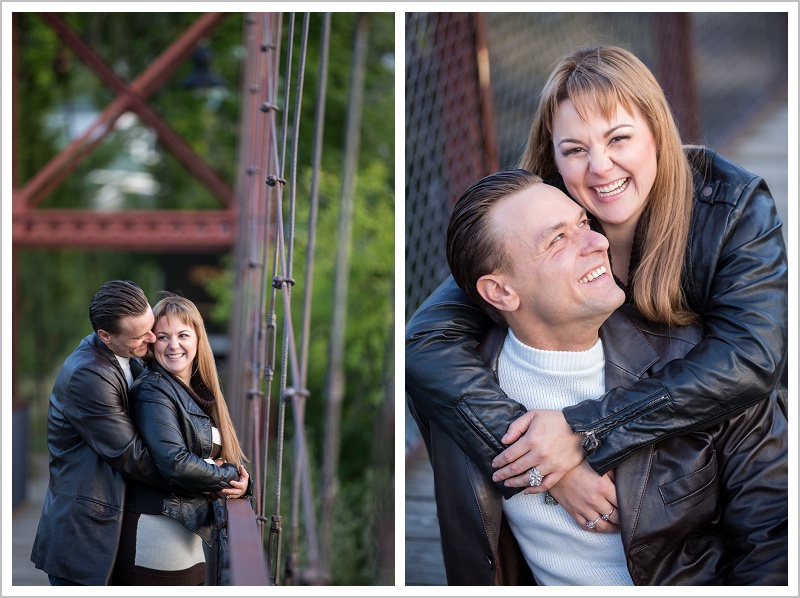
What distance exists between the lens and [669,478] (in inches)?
81.1

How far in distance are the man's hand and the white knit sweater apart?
7cm

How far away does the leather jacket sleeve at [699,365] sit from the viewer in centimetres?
200

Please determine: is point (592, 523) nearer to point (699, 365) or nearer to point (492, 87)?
point (699, 365)

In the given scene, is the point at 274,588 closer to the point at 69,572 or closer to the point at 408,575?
the point at 69,572

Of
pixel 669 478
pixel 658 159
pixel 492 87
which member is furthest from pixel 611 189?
pixel 492 87

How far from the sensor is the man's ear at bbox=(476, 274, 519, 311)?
2.13 meters

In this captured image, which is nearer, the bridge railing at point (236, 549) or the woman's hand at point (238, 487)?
the bridge railing at point (236, 549)

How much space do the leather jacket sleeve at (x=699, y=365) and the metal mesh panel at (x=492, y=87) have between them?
1.95ft

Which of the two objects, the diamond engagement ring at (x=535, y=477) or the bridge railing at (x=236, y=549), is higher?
the diamond engagement ring at (x=535, y=477)

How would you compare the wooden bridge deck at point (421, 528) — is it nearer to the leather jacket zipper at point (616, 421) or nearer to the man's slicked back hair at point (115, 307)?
the leather jacket zipper at point (616, 421)

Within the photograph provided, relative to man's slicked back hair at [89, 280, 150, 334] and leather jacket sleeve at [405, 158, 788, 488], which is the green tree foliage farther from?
man's slicked back hair at [89, 280, 150, 334]

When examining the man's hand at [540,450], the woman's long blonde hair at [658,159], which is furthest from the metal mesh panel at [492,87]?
the man's hand at [540,450]

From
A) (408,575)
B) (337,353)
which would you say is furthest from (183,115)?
(408,575)

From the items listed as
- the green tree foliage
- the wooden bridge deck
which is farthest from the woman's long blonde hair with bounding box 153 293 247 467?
the green tree foliage
